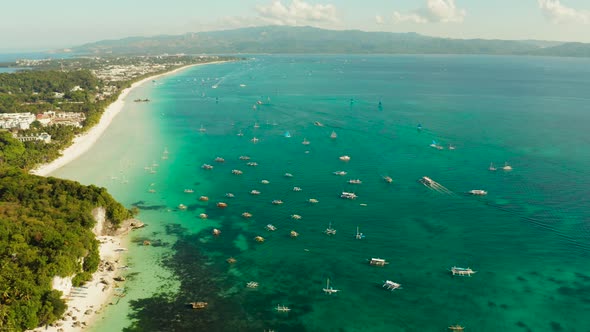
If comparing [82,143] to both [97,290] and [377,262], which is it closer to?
[97,290]

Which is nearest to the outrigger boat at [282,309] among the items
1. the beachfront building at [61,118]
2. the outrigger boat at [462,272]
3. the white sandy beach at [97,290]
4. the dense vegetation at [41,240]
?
the white sandy beach at [97,290]

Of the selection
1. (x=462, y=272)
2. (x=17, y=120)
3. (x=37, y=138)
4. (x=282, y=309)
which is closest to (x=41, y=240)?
(x=282, y=309)

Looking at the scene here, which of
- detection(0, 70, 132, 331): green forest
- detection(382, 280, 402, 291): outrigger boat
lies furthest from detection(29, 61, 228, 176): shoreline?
detection(382, 280, 402, 291): outrigger boat

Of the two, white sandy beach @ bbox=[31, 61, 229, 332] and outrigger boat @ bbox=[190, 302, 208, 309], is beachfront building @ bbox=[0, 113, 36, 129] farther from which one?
outrigger boat @ bbox=[190, 302, 208, 309]

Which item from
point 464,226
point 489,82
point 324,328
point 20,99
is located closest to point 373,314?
point 324,328

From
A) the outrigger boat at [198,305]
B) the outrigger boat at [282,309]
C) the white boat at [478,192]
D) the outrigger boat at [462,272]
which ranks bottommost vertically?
the outrigger boat at [282,309]

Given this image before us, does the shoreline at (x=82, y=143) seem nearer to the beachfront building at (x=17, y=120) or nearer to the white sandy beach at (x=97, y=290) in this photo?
the beachfront building at (x=17, y=120)

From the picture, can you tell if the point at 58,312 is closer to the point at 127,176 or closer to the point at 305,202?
the point at 305,202
